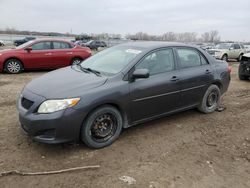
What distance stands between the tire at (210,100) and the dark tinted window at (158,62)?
1252 millimetres

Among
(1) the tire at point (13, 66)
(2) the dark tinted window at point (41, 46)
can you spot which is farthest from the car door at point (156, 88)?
(1) the tire at point (13, 66)

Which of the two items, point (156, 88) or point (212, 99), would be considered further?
point (212, 99)

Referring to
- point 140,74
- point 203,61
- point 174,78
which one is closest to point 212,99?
point 203,61

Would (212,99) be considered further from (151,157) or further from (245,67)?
(245,67)

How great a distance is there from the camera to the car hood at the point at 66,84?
3.66 meters

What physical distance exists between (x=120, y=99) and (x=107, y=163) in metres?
1.00

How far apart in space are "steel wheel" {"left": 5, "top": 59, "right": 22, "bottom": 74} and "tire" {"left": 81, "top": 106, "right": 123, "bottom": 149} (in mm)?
7862

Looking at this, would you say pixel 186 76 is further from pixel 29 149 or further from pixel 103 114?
pixel 29 149

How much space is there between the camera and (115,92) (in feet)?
13.0

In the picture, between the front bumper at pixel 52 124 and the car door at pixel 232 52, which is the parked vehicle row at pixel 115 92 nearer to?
the front bumper at pixel 52 124

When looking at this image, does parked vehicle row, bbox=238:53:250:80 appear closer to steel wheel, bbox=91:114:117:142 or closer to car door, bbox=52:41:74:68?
car door, bbox=52:41:74:68

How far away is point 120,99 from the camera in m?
4.02

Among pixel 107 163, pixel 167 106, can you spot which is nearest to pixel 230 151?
pixel 167 106

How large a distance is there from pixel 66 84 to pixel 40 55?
24.8 feet
